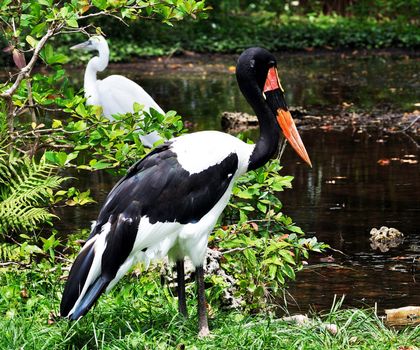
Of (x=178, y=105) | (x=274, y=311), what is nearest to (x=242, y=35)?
(x=178, y=105)

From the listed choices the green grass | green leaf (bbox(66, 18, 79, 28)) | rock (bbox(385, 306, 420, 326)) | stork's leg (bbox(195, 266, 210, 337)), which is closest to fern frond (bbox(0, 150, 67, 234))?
the green grass

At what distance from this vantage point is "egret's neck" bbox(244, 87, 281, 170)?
16.6 ft

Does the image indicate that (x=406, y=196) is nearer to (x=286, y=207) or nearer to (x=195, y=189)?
(x=286, y=207)

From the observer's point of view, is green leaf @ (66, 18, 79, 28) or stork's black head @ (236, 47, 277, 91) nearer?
stork's black head @ (236, 47, 277, 91)

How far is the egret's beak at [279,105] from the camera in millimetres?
5312

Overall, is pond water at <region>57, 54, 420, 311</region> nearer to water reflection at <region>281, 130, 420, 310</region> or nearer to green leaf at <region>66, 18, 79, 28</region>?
water reflection at <region>281, 130, 420, 310</region>

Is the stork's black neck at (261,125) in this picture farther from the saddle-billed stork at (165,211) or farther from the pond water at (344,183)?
the pond water at (344,183)

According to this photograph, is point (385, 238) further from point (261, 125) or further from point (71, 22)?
point (71, 22)

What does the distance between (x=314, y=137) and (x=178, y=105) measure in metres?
3.57

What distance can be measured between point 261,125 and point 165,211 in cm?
78

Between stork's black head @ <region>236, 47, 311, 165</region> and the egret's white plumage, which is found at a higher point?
stork's black head @ <region>236, 47, 311, 165</region>

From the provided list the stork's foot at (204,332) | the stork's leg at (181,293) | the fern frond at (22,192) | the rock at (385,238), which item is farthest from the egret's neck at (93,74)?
the stork's foot at (204,332)

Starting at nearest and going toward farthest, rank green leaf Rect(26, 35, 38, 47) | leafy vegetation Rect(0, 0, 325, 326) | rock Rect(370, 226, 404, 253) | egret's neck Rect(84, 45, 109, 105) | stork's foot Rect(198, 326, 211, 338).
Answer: stork's foot Rect(198, 326, 211, 338) → leafy vegetation Rect(0, 0, 325, 326) → green leaf Rect(26, 35, 38, 47) → rock Rect(370, 226, 404, 253) → egret's neck Rect(84, 45, 109, 105)

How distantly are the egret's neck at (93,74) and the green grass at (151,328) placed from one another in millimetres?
4758
